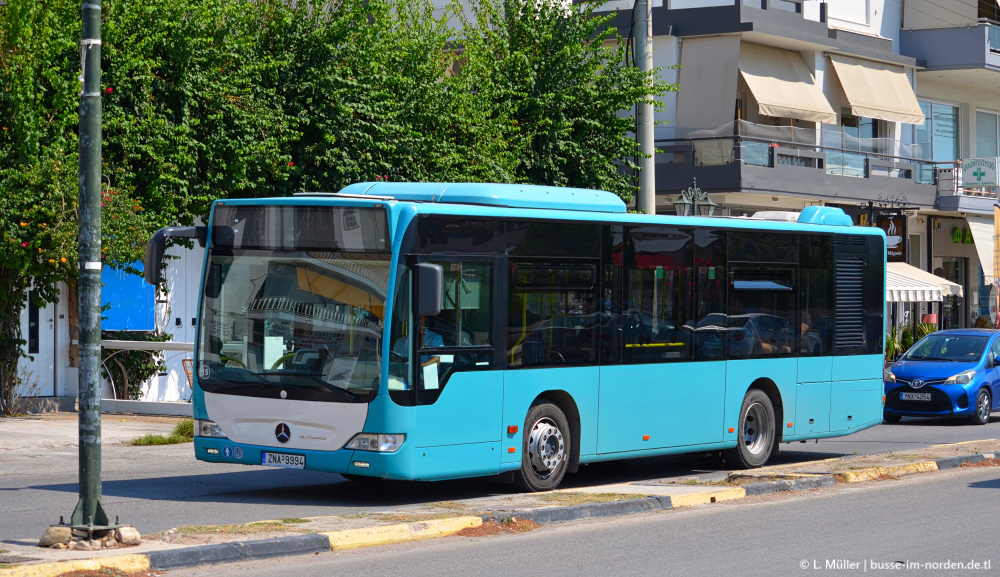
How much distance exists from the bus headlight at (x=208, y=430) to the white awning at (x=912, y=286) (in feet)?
78.9

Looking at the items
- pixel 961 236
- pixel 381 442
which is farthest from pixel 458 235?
pixel 961 236

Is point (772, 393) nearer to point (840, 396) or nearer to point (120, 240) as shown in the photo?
point (840, 396)

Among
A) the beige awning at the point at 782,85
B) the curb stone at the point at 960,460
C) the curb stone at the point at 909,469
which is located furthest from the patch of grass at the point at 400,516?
the beige awning at the point at 782,85

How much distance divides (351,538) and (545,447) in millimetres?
3403

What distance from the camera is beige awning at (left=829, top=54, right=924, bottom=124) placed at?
110 ft

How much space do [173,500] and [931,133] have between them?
107 feet

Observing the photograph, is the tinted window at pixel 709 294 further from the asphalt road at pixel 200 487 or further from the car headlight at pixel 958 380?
the car headlight at pixel 958 380

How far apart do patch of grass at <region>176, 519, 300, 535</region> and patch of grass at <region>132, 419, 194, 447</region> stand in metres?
7.83

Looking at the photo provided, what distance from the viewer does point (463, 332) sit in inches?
452

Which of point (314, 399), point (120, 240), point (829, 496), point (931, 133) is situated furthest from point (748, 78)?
point (314, 399)

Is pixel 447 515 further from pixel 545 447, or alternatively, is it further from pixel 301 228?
pixel 301 228

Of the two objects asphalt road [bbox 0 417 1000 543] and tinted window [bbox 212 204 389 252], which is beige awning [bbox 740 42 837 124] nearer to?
asphalt road [bbox 0 417 1000 543]

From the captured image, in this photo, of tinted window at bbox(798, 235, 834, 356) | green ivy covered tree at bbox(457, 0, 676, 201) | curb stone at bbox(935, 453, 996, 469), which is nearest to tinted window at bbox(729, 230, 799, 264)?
tinted window at bbox(798, 235, 834, 356)

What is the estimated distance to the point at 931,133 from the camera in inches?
1542
